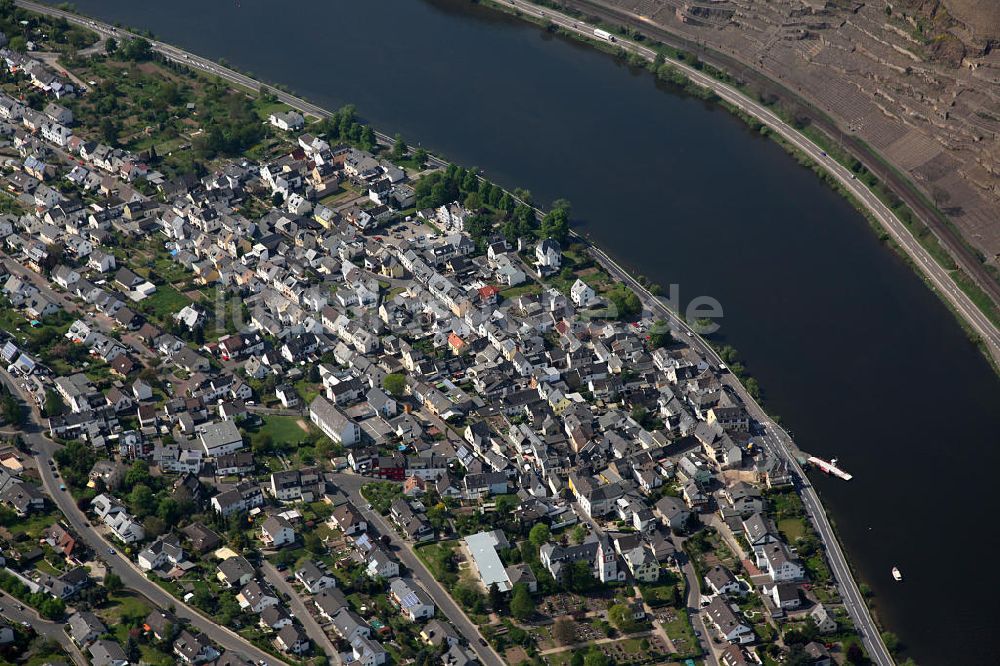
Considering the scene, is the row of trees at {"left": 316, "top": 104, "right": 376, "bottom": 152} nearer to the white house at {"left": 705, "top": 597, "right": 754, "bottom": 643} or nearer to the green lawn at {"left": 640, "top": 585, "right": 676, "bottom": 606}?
the green lawn at {"left": 640, "top": 585, "right": 676, "bottom": 606}

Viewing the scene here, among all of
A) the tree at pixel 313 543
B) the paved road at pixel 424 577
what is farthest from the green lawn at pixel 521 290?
the tree at pixel 313 543

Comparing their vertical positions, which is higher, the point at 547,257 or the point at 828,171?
the point at 828,171

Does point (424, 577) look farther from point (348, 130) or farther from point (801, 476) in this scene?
point (348, 130)

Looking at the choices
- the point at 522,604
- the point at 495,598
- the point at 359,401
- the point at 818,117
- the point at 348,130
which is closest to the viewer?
the point at 522,604

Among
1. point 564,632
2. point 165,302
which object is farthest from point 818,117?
point 564,632

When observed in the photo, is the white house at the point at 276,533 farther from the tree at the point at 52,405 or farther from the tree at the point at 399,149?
the tree at the point at 399,149

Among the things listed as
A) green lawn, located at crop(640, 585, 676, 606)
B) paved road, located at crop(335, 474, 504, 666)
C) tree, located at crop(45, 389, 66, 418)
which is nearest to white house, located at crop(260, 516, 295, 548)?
paved road, located at crop(335, 474, 504, 666)
